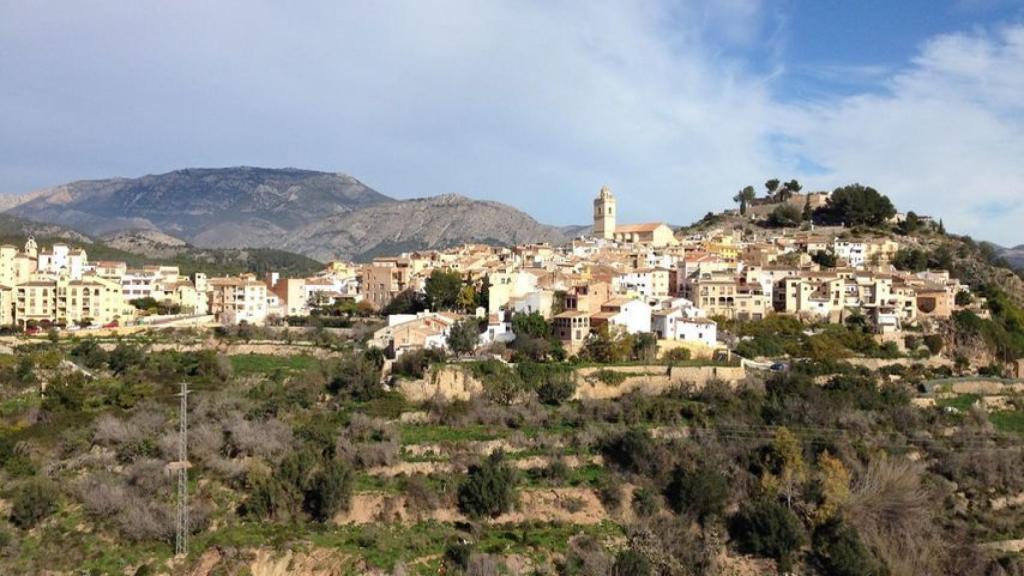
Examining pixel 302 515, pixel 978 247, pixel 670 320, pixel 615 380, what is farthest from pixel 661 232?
pixel 302 515

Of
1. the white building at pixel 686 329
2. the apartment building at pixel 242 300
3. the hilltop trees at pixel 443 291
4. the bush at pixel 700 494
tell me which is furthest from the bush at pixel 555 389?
the apartment building at pixel 242 300

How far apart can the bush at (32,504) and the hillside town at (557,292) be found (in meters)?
12.9

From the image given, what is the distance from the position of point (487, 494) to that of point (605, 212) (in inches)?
1882

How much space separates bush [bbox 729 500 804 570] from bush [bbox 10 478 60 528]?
→ 1620 cm

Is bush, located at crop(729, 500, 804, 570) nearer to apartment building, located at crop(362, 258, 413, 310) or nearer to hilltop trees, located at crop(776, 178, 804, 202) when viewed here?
apartment building, located at crop(362, 258, 413, 310)

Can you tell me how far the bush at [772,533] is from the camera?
21.0 metres

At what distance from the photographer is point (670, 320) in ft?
109

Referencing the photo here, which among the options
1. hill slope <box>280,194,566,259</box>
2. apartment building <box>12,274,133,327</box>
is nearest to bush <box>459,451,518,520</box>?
apartment building <box>12,274,133,327</box>

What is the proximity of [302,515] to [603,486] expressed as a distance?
7519mm

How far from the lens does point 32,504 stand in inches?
789

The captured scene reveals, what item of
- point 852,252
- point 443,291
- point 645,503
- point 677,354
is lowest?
point 645,503

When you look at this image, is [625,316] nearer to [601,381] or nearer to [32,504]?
[601,381]

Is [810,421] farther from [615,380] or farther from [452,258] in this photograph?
[452,258]

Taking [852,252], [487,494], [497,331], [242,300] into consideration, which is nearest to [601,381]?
[497,331]
